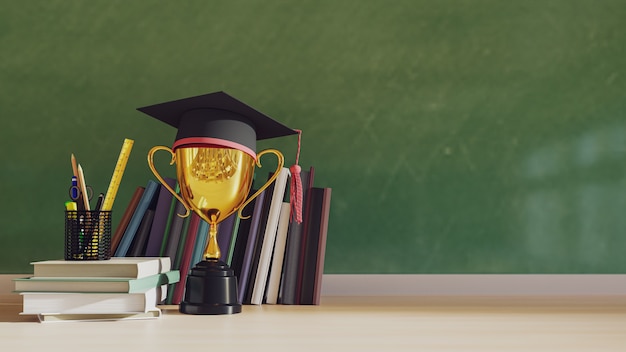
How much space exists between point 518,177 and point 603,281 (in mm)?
321

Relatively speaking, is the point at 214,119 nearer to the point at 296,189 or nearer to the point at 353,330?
the point at 296,189

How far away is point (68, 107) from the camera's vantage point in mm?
1549

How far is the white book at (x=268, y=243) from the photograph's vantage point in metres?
1.30

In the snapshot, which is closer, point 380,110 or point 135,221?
point 135,221

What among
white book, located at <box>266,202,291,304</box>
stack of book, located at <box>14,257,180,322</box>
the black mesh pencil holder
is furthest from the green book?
white book, located at <box>266,202,291,304</box>

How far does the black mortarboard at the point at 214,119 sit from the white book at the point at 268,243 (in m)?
0.17

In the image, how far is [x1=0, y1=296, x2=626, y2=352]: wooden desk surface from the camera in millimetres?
846

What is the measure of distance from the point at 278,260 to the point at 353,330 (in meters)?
0.38

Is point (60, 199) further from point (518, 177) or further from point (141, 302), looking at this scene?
point (518, 177)

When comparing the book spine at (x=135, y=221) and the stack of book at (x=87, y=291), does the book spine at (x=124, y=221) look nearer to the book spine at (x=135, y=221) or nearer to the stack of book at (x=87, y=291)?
the book spine at (x=135, y=221)

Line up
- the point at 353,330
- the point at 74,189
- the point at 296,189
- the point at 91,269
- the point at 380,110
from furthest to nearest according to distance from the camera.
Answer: the point at 380,110 < the point at 296,189 < the point at 74,189 < the point at 91,269 < the point at 353,330

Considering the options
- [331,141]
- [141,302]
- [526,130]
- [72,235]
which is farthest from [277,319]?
[526,130]

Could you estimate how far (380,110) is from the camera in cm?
157

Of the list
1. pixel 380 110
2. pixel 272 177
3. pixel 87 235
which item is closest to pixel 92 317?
pixel 87 235
